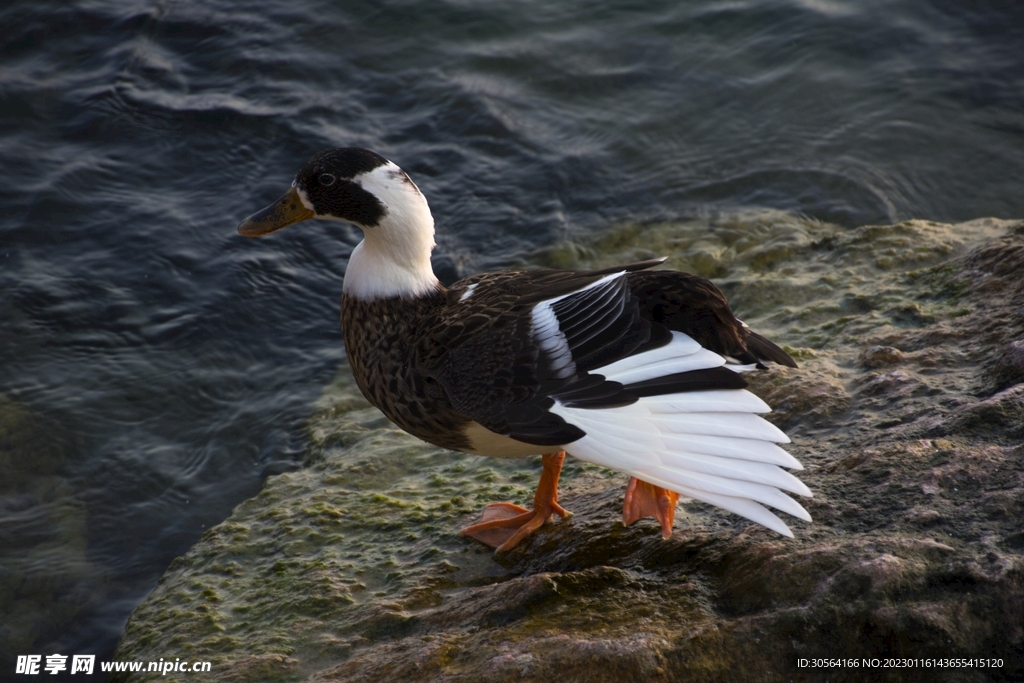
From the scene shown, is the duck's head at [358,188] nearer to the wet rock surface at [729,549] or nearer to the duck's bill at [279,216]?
the duck's bill at [279,216]

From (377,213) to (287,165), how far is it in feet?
14.6

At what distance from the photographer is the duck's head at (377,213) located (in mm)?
3871

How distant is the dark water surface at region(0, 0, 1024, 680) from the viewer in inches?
215

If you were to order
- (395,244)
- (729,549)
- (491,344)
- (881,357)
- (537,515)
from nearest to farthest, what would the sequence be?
(729,549) → (491,344) → (537,515) → (395,244) → (881,357)

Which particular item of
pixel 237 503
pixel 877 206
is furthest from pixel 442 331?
pixel 877 206

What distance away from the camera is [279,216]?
4207 millimetres

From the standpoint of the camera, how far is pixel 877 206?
753 centimetres

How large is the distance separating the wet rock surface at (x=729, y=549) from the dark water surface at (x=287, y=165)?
3.01 feet

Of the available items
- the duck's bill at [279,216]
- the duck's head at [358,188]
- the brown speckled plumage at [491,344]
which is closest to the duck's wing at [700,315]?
the brown speckled plumage at [491,344]

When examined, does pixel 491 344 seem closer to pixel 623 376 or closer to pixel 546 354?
pixel 546 354

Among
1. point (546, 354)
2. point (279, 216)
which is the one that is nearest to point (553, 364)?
point (546, 354)

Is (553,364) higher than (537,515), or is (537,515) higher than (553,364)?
(553,364)

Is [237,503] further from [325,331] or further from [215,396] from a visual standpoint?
[325,331]

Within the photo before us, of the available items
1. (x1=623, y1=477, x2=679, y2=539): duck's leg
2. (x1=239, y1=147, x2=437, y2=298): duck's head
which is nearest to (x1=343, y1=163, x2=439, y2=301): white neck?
(x1=239, y1=147, x2=437, y2=298): duck's head
